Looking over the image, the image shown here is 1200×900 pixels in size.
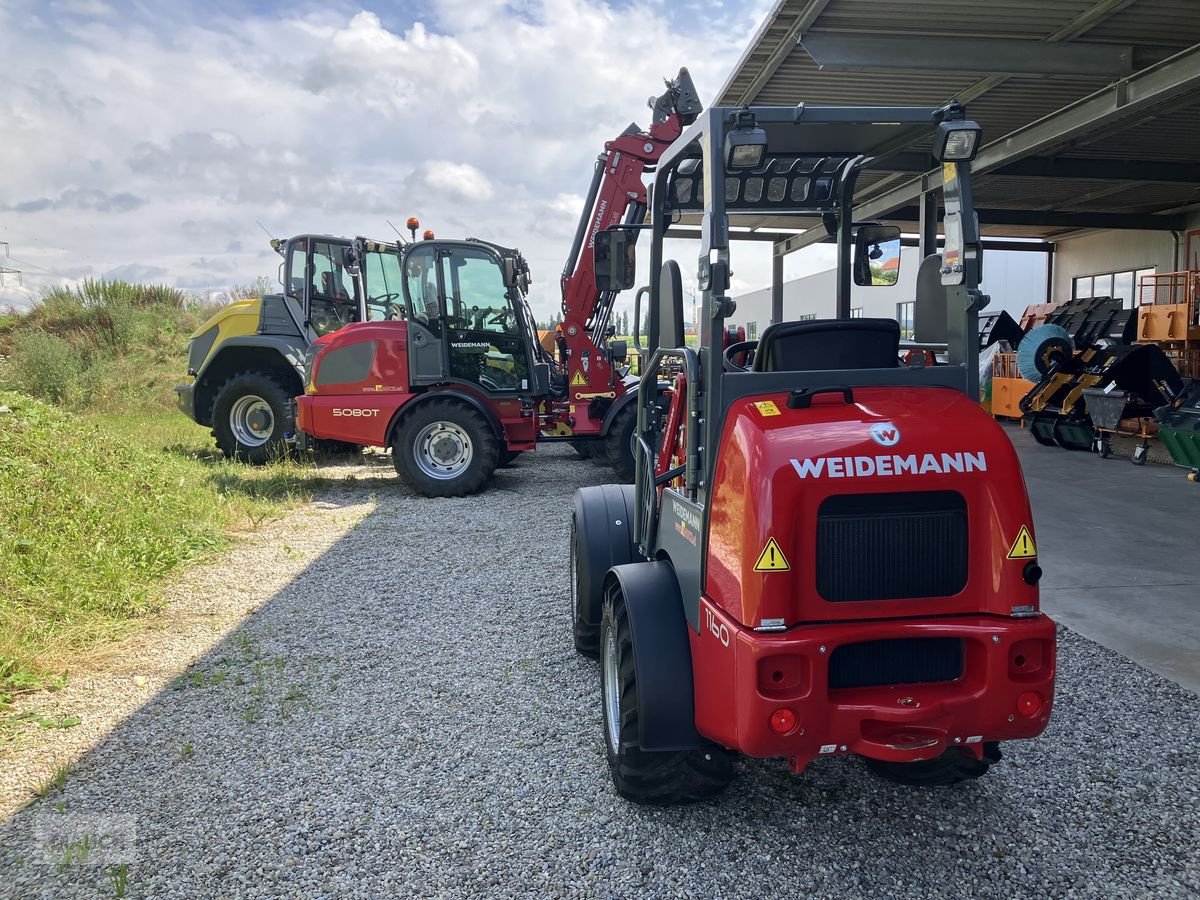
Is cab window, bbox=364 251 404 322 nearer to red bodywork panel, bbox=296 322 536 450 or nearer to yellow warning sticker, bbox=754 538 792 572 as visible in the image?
red bodywork panel, bbox=296 322 536 450

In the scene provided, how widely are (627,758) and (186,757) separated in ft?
6.47

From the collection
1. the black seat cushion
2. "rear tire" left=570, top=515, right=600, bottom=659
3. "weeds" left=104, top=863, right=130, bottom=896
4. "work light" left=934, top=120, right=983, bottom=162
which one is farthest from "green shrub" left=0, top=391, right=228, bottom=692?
"work light" left=934, top=120, right=983, bottom=162

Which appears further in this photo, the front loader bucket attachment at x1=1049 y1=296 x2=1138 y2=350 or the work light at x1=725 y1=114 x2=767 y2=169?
the front loader bucket attachment at x1=1049 y1=296 x2=1138 y2=350

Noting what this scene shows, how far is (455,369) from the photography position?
9.48 metres

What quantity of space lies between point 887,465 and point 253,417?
34.7 feet

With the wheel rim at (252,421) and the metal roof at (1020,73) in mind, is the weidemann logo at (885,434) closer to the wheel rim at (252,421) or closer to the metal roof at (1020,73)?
the metal roof at (1020,73)

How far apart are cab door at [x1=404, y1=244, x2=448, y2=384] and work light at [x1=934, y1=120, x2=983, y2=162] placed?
6823 mm

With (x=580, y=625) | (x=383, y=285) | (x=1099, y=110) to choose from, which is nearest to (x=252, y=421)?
(x=383, y=285)

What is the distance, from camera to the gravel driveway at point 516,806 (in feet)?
9.36

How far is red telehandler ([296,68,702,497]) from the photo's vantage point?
A: 9.30 meters

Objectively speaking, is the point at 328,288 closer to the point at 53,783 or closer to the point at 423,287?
the point at 423,287

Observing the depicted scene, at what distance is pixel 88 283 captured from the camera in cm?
2334

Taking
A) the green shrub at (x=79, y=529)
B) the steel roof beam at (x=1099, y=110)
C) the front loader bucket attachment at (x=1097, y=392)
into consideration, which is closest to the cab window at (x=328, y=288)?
the green shrub at (x=79, y=529)

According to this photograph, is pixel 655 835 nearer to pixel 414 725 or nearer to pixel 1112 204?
pixel 414 725
